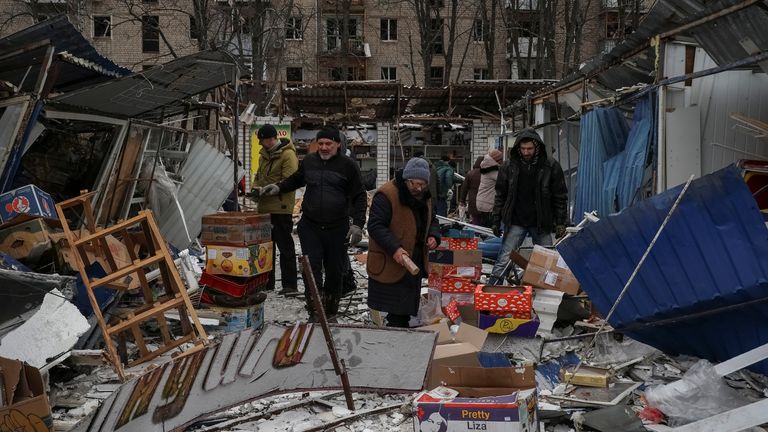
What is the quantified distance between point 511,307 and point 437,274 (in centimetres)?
147

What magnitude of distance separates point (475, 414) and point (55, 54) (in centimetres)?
522

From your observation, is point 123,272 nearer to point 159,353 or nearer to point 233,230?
point 159,353

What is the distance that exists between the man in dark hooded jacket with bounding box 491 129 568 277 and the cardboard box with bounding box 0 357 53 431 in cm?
503

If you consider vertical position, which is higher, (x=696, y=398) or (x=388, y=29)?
(x=388, y=29)

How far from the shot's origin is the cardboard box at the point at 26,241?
5207 mm

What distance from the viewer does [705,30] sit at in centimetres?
594

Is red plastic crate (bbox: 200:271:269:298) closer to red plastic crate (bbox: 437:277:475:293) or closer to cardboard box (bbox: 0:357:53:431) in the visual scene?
red plastic crate (bbox: 437:277:475:293)

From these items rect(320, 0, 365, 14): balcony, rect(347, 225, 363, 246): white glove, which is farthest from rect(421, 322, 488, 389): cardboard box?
rect(320, 0, 365, 14): balcony

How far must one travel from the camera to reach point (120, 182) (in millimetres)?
8359

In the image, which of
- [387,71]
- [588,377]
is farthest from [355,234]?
[387,71]

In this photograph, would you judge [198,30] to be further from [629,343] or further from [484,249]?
[629,343]

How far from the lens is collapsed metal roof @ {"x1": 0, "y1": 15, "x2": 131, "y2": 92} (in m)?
6.34

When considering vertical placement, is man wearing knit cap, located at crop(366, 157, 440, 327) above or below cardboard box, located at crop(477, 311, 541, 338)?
above

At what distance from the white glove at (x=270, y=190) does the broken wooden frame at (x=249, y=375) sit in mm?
2961
